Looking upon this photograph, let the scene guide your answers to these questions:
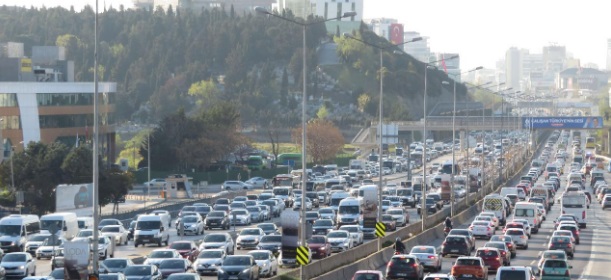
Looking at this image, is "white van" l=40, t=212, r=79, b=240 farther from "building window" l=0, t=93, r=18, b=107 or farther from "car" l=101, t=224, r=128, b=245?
"building window" l=0, t=93, r=18, b=107

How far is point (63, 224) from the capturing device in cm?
6009

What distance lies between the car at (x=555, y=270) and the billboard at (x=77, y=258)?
1681 centimetres

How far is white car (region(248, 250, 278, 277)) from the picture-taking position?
4706cm

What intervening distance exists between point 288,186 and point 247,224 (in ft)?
90.1

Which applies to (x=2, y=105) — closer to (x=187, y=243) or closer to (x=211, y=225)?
(x=211, y=225)

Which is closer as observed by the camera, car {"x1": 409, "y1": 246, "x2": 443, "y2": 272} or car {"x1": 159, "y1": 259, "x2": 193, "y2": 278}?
car {"x1": 159, "y1": 259, "x2": 193, "y2": 278}

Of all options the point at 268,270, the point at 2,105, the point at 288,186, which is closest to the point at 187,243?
the point at 268,270

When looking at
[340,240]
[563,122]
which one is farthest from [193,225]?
[563,122]

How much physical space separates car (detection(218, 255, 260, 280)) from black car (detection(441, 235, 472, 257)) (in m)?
13.8

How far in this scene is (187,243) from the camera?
176 feet

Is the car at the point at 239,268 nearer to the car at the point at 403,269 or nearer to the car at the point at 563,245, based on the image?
the car at the point at 403,269

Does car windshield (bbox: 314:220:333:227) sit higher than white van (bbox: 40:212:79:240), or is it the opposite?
white van (bbox: 40:212:79:240)

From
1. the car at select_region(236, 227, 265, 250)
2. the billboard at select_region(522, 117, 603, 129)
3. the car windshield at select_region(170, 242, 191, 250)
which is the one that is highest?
the billboard at select_region(522, 117, 603, 129)

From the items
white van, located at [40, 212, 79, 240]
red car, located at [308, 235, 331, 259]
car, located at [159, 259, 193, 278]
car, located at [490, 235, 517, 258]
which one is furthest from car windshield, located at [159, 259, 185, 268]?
car, located at [490, 235, 517, 258]
